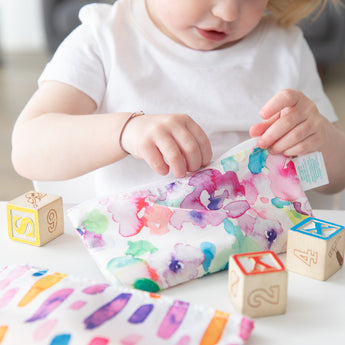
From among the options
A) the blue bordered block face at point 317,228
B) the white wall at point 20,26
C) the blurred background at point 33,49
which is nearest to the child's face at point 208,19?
the blue bordered block face at point 317,228

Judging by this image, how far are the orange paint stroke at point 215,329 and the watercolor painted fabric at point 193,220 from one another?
0.09m

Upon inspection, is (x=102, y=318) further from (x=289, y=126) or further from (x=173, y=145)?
(x=289, y=126)

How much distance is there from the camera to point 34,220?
0.55 meters

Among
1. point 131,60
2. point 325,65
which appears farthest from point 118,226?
point 325,65

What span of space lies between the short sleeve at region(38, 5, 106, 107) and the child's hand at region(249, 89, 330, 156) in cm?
30

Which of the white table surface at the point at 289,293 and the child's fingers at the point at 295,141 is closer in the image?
the white table surface at the point at 289,293

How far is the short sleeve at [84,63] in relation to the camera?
79 cm

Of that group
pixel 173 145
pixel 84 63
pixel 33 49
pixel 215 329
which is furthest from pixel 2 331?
pixel 33 49

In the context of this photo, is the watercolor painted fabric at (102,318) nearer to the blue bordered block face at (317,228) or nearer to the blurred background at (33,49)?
the blue bordered block face at (317,228)

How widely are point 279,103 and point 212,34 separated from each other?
0.21 m

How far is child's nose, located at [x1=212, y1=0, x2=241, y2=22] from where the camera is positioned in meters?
0.71

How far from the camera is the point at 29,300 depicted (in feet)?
1.38

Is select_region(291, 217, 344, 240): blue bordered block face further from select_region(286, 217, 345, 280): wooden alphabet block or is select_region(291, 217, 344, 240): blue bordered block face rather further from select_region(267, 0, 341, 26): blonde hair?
select_region(267, 0, 341, 26): blonde hair

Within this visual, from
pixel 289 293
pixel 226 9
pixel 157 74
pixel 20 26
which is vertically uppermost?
pixel 226 9
